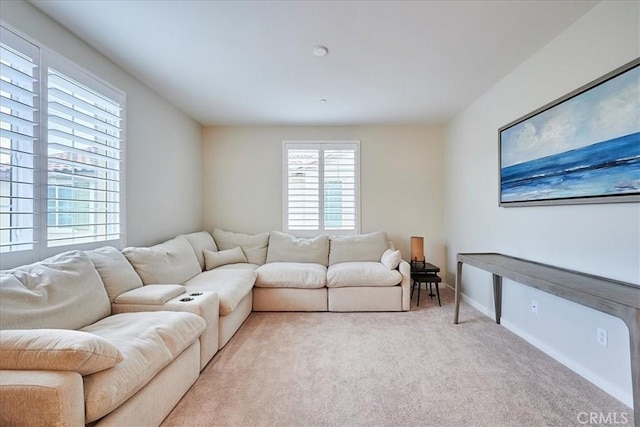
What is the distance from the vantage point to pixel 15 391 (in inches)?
42.3

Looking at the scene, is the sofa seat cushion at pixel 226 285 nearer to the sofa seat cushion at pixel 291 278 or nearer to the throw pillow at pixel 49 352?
the sofa seat cushion at pixel 291 278

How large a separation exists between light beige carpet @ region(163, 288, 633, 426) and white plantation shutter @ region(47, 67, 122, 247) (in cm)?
151

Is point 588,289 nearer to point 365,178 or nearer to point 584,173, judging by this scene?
point 584,173

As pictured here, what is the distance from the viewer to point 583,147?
1.97m

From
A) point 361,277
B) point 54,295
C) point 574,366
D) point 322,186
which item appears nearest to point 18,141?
point 54,295

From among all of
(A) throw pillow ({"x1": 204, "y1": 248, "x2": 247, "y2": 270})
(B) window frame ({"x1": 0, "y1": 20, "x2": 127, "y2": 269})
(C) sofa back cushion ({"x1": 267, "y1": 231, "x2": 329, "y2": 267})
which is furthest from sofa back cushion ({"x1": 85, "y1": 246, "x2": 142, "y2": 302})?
(C) sofa back cushion ({"x1": 267, "y1": 231, "x2": 329, "y2": 267})

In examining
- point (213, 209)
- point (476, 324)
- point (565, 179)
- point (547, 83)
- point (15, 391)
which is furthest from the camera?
point (213, 209)

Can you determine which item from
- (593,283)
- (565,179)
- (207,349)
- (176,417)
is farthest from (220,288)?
(565,179)

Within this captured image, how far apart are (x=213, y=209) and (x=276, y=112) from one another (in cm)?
185

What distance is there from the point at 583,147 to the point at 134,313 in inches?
131

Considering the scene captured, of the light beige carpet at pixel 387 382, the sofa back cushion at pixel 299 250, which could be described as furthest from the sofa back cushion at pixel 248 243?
the light beige carpet at pixel 387 382

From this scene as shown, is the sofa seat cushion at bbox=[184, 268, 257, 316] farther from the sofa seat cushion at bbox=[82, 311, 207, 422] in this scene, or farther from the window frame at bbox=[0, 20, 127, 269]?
the window frame at bbox=[0, 20, 127, 269]

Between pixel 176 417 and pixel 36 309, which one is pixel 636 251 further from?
pixel 36 309

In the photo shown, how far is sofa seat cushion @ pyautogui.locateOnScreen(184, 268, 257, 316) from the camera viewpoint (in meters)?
2.50
